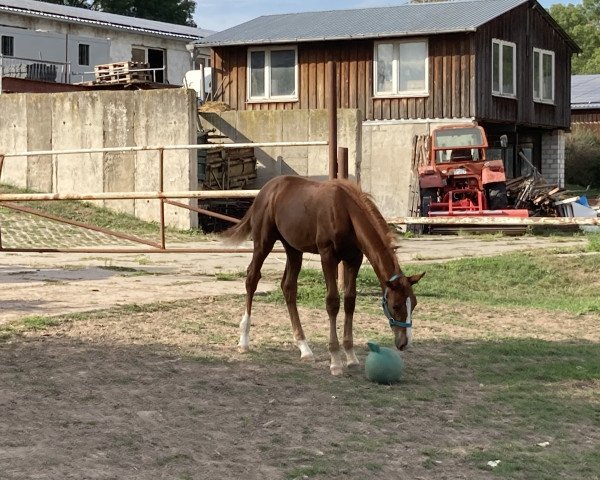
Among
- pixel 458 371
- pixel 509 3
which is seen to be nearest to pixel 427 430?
pixel 458 371

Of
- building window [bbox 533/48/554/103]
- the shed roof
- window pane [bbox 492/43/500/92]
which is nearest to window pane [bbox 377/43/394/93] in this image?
the shed roof

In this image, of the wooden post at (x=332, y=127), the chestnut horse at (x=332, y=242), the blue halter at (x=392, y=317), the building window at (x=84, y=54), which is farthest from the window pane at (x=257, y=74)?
the blue halter at (x=392, y=317)

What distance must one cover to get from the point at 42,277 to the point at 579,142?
36609mm

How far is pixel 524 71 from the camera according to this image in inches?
1363

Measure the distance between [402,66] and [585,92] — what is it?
1062 inches

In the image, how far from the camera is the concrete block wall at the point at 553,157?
38.0 metres

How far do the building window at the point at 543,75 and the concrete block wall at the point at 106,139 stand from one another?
48.7 ft

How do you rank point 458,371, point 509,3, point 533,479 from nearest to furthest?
point 533,479
point 458,371
point 509,3

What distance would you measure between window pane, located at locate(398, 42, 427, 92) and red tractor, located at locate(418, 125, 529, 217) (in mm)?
4296

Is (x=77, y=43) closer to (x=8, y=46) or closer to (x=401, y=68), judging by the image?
(x=8, y=46)

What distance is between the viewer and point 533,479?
20.5 feet

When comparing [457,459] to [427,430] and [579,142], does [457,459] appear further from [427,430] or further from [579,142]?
[579,142]

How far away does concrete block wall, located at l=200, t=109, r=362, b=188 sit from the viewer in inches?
979

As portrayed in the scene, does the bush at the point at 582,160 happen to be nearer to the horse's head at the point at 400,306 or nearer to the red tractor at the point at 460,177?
the red tractor at the point at 460,177
